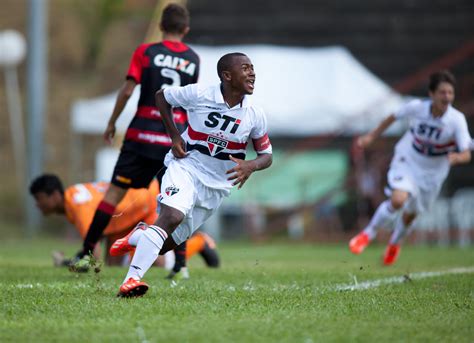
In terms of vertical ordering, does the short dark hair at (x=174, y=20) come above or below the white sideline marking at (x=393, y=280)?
above

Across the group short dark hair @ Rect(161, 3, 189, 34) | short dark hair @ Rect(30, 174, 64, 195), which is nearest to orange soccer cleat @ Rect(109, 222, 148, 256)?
short dark hair @ Rect(161, 3, 189, 34)

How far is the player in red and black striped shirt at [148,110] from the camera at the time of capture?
27.9ft

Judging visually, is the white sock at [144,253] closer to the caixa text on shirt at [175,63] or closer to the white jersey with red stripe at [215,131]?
the white jersey with red stripe at [215,131]

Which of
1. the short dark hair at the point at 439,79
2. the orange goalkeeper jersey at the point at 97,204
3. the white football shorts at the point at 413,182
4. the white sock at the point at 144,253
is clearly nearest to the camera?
the white sock at the point at 144,253

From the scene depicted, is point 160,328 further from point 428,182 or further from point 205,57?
point 205,57

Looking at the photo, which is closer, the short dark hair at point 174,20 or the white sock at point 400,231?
the short dark hair at point 174,20

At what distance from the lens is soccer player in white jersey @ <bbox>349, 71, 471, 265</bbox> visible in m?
10.2

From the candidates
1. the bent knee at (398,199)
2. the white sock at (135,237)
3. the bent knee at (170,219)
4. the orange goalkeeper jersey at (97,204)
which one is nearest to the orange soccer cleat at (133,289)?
the white sock at (135,237)

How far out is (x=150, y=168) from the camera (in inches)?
340

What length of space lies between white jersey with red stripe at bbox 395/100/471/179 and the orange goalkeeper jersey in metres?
2.90

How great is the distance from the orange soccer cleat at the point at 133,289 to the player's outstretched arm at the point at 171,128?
1033 millimetres

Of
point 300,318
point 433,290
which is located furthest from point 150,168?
point 300,318

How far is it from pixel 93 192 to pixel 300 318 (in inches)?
193

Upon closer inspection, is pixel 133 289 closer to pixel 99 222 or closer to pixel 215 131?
pixel 215 131
